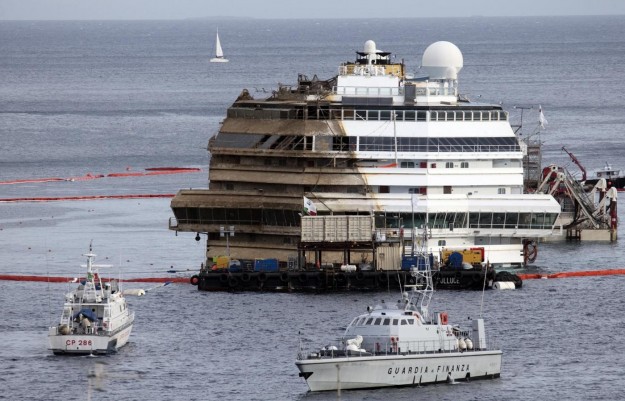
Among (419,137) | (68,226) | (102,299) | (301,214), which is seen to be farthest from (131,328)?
(68,226)

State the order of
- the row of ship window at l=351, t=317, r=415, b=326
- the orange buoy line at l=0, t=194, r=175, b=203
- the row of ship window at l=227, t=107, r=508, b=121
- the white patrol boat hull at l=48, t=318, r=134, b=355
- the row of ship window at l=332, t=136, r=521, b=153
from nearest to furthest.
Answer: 1. the row of ship window at l=351, t=317, r=415, b=326
2. the white patrol boat hull at l=48, t=318, r=134, b=355
3. the row of ship window at l=332, t=136, r=521, b=153
4. the row of ship window at l=227, t=107, r=508, b=121
5. the orange buoy line at l=0, t=194, r=175, b=203

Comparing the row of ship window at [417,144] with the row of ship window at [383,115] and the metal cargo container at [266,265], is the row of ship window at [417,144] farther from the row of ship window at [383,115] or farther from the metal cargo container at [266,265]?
the metal cargo container at [266,265]

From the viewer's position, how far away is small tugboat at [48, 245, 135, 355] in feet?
331

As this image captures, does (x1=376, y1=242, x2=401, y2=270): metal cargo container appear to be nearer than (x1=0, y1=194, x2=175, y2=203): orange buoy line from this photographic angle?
Yes

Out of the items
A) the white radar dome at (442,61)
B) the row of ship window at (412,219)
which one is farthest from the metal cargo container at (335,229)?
the white radar dome at (442,61)

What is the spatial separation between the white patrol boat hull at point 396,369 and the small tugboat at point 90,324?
1688 centimetres

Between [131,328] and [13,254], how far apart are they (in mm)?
37876

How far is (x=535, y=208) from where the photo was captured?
132 metres

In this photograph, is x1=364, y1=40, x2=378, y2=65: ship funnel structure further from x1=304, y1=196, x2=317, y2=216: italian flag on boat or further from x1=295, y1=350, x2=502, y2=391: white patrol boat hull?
x1=295, y1=350, x2=502, y2=391: white patrol boat hull

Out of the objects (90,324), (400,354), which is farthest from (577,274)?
(400,354)

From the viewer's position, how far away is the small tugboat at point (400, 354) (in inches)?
3469

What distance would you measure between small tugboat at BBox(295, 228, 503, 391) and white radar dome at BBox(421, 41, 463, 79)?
6641 cm

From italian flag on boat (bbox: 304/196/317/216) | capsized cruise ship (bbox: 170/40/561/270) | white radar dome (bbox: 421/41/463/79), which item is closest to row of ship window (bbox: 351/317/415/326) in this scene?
italian flag on boat (bbox: 304/196/317/216)

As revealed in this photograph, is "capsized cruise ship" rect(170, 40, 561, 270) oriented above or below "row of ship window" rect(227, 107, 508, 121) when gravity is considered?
below
